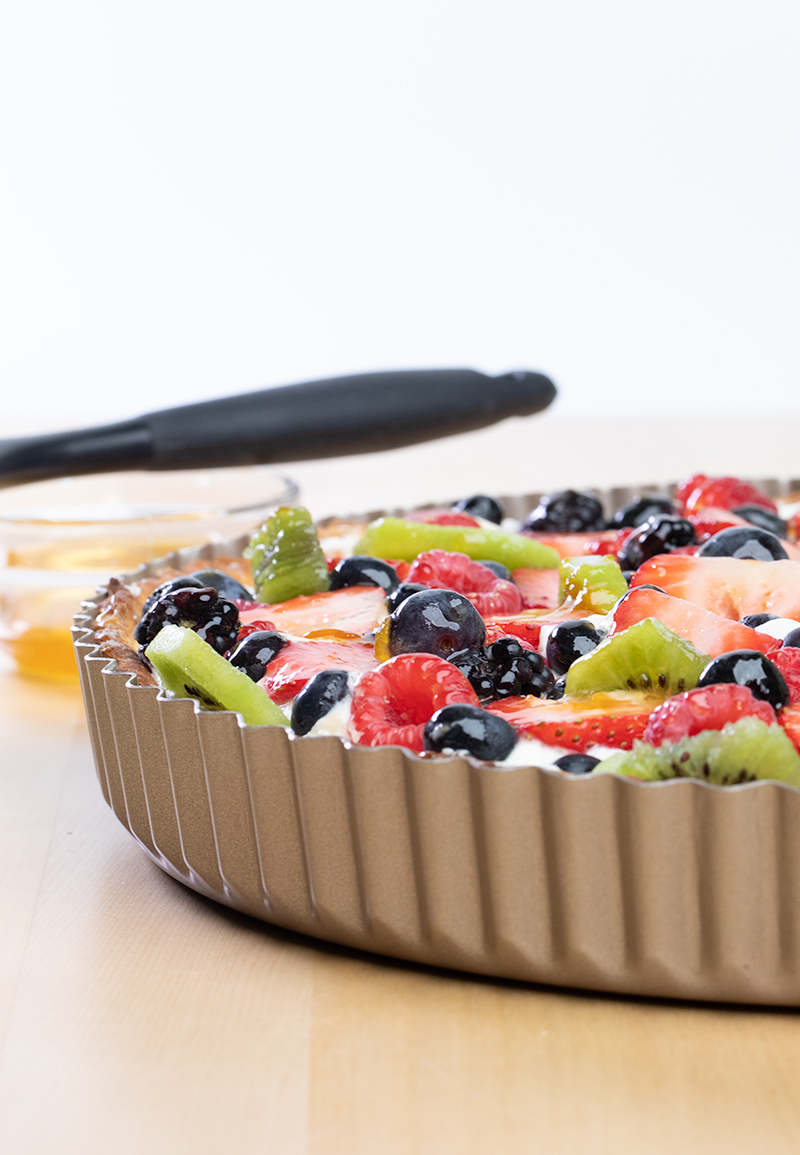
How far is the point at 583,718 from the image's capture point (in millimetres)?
1110

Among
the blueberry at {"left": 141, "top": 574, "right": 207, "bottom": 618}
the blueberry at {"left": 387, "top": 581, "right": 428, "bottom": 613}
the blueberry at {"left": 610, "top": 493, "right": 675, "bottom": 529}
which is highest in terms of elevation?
the blueberry at {"left": 141, "top": 574, "right": 207, "bottom": 618}

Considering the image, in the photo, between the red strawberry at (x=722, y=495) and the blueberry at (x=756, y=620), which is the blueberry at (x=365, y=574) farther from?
the red strawberry at (x=722, y=495)

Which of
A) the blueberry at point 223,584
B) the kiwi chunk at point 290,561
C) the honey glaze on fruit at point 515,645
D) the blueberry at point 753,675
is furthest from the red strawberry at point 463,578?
the blueberry at point 753,675

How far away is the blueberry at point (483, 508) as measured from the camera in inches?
80.6

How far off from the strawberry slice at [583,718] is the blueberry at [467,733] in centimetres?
5

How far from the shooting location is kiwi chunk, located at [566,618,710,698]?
45.3 inches

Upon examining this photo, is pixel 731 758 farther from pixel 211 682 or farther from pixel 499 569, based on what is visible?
pixel 499 569

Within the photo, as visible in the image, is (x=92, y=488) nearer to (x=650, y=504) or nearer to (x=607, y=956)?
(x=650, y=504)

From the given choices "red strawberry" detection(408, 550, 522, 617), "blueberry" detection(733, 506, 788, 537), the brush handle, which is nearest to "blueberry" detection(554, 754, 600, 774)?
"red strawberry" detection(408, 550, 522, 617)

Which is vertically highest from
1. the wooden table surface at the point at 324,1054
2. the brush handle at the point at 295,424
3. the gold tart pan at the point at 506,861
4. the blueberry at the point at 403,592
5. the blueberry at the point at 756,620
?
the brush handle at the point at 295,424

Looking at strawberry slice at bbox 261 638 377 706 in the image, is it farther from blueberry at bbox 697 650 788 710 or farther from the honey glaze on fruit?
blueberry at bbox 697 650 788 710

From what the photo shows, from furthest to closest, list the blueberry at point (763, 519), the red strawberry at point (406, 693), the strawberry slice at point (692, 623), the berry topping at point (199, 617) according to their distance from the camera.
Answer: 1. the blueberry at point (763, 519)
2. the berry topping at point (199, 617)
3. the strawberry slice at point (692, 623)
4. the red strawberry at point (406, 693)

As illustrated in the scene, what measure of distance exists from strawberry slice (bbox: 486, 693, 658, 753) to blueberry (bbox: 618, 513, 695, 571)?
0.55 metres

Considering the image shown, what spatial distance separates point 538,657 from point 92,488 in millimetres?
1446
